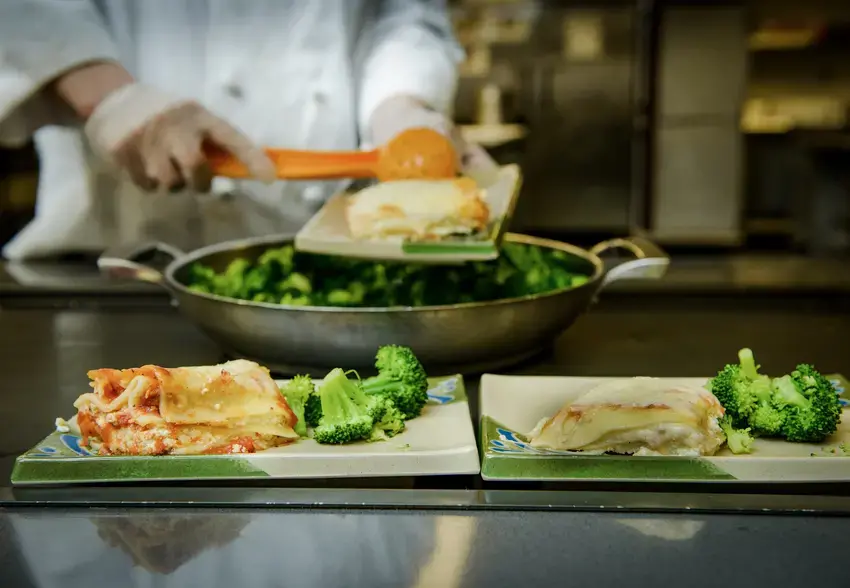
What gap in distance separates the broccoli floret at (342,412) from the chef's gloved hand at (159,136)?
3.04ft

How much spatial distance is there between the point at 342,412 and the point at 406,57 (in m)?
1.97

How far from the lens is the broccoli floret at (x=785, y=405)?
0.93 meters

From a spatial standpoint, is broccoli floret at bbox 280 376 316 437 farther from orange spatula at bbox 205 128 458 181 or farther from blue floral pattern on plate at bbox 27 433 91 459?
orange spatula at bbox 205 128 458 181

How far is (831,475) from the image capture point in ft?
2.81

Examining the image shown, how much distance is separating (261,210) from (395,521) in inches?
88.7

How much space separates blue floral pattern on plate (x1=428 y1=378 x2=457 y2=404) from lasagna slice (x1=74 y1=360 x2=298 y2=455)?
0.19m

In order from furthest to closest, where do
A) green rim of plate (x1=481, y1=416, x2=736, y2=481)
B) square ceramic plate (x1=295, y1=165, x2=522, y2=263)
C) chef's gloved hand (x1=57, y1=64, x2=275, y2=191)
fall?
1. chef's gloved hand (x1=57, y1=64, x2=275, y2=191)
2. square ceramic plate (x1=295, y1=165, x2=522, y2=263)
3. green rim of plate (x1=481, y1=416, x2=736, y2=481)

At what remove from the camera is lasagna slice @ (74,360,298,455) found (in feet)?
2.97

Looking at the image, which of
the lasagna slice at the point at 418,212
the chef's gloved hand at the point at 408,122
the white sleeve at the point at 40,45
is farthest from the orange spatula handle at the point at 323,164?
the white sleeve at the point at 40,45

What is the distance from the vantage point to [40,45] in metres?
2.39

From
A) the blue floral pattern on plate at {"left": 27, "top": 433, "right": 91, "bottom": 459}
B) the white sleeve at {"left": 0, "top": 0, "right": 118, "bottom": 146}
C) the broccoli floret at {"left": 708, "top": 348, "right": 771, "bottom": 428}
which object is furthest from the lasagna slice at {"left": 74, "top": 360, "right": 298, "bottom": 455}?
the white sleeve at {"left": 0, "top": 0, "right": 118, "bottom": 146}

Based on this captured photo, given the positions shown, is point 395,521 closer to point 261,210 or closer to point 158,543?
point 158,543

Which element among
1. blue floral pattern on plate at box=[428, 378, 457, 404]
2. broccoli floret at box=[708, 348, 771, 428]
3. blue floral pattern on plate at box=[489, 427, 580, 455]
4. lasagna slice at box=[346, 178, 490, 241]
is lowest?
blue floral pattern on plate at box=[428, 378, 457, 404]

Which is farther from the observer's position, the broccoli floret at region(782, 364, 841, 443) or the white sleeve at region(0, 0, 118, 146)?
the white sleeve at region(0, 0, 118, 146)
